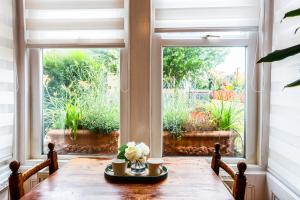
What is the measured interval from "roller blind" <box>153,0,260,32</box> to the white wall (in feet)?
0.59

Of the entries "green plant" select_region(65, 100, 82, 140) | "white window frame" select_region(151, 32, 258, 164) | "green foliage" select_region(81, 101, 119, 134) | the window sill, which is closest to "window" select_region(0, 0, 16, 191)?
the window sill

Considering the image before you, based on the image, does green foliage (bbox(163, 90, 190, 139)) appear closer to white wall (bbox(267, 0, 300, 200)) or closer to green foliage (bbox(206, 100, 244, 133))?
green foliage (bbox(206, 100, 244, 133))

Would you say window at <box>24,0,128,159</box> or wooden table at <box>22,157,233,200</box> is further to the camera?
window at <box>24,0,128,159</box>

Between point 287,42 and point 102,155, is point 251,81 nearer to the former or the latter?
point 287,42

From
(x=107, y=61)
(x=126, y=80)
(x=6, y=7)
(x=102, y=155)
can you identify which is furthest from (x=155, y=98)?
(x=6, y=7)

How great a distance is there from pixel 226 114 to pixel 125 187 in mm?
1027

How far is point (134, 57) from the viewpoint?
196cm

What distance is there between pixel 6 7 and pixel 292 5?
1.79 meters

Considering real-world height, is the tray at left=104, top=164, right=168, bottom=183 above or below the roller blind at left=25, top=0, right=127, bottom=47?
below

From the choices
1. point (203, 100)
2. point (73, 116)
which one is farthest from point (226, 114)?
point (73, 116)

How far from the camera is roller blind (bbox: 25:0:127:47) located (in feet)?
6.51

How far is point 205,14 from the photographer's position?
1957mm

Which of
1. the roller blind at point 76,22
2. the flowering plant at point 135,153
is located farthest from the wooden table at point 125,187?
the roller blind at point 76,22

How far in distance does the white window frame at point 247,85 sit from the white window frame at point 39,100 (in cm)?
20
